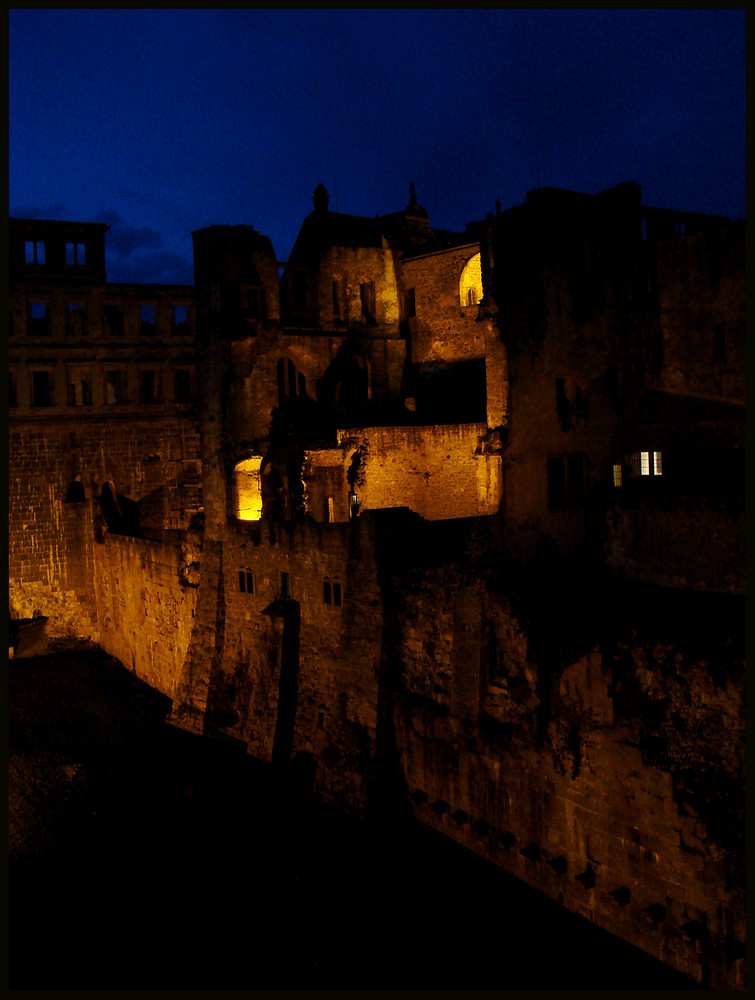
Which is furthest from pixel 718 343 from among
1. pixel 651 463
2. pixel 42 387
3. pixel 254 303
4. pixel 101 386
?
pixel 42 387

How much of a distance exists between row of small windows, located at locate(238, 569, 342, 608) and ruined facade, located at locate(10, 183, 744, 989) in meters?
0.10

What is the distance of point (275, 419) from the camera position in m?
23.2

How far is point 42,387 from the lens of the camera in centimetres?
2939

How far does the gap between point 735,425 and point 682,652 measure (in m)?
12.2

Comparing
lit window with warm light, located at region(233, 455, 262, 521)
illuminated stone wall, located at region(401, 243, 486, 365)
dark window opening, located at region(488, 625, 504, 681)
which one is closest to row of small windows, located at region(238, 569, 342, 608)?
lit window with warm light, located at region(233, 455, 262, 521)

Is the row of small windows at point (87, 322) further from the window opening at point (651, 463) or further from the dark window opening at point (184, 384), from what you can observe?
the window opening at point (651, 463)

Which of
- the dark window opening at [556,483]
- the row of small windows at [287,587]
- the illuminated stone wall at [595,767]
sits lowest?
the illuminated stone wall at [595,767]

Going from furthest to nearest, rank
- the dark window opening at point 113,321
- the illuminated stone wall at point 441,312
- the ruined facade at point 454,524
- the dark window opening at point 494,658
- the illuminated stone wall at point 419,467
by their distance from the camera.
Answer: the dark window opening at point 113,321, the illuminated stone wall at point 441,312, the illuminated stone wall at point 419,467, the dark window opening at point 494,658, the ruined facade at point 454,524

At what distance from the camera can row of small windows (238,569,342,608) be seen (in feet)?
54.1

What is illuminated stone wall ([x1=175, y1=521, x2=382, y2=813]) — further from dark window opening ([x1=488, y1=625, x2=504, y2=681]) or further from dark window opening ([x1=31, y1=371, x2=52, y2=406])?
dark window opening ([x1=31, y1=371, x2=52, y2=406])

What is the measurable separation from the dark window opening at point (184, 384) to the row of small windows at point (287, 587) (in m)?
13.2

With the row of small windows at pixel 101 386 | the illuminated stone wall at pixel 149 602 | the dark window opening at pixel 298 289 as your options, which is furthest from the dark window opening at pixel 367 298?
the illuminated stone wall at pixel 149 602

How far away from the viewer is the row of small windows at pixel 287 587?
16484 mm

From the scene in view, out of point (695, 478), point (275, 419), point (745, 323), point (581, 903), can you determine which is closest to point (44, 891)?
point (581, 903)
